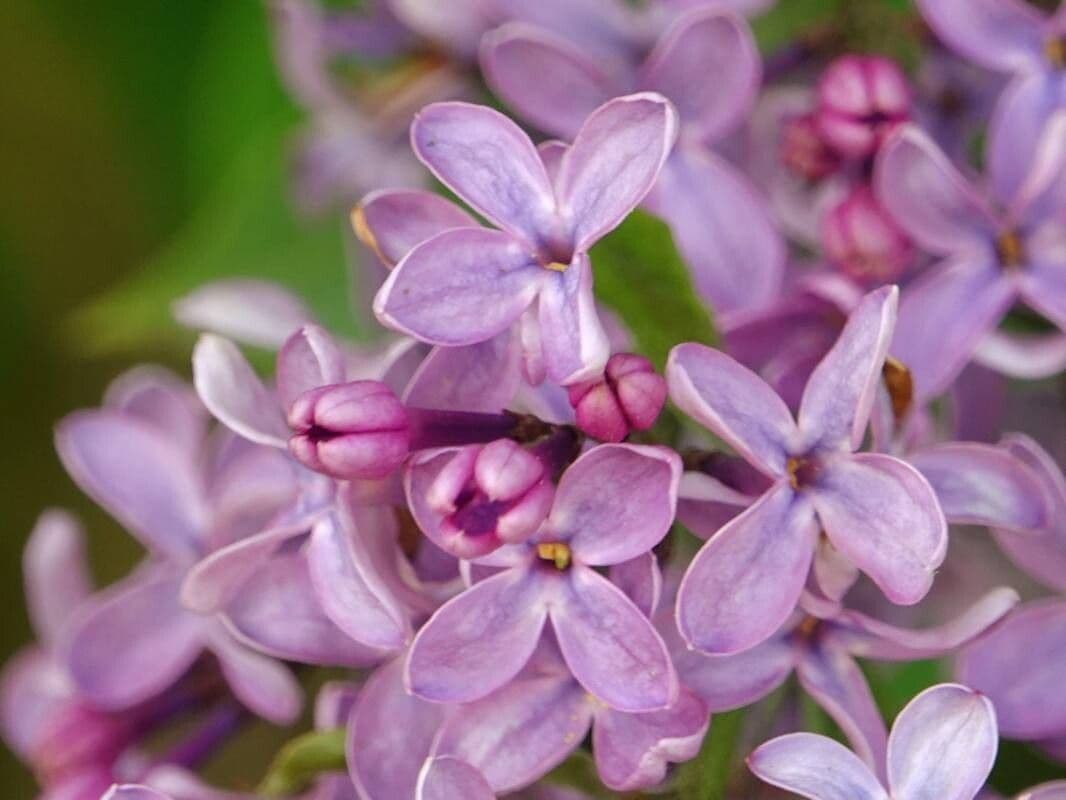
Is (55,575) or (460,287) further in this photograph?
(55,575)

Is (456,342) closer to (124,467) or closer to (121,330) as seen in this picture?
(124,467)

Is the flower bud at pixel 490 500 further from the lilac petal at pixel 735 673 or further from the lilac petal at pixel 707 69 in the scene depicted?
the lilac petal at pixel 707 69

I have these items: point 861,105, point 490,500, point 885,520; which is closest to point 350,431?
point 490,500

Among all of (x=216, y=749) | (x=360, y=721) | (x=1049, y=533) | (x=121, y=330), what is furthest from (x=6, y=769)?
(x=1049, y=533)

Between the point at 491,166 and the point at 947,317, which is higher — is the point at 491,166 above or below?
above

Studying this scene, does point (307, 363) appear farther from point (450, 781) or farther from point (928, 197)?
point (928, 197)
